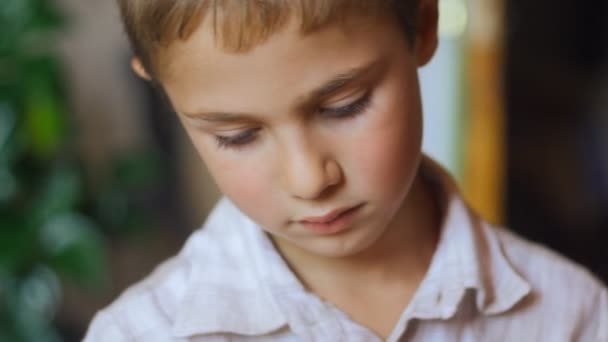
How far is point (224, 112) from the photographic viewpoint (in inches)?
26.5

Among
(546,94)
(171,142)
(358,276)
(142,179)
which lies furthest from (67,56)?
(358,276)

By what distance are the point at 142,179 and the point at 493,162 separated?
2.68ft

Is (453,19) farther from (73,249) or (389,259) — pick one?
(389,259)

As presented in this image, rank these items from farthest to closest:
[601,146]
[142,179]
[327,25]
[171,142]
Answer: [601,146]
[171,142]
[142,179]
[327,25]

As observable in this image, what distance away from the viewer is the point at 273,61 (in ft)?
2.11

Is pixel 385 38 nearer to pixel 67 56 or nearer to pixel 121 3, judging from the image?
pixel 121 3

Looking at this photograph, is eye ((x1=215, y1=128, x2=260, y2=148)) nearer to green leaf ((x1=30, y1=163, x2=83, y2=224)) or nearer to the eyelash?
the eyelash

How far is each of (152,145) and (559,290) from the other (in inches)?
60.4

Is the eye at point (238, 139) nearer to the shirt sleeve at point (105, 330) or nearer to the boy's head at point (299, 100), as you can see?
the boy's head at point (299, 100)

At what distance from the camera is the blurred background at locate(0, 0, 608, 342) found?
5.61 feet

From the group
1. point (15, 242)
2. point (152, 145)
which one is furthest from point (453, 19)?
point (15, 242)

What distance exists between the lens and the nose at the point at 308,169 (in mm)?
669

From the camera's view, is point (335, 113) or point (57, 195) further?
point (57, 195)

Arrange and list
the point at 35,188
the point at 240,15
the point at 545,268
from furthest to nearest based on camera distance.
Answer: the point at 35,188 < the point at 545,268 < the point at 240,15
